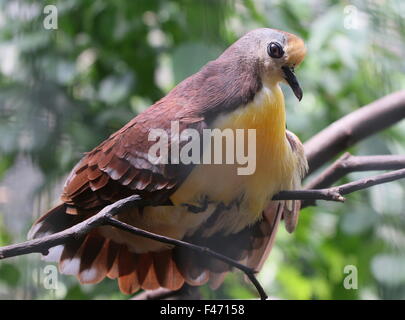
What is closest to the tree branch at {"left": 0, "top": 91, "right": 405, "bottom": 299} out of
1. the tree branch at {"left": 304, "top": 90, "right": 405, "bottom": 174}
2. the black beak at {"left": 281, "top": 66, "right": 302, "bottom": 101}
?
the tree branch at {"left": 304, "top": 90, "right": 405, "bottom": 174}

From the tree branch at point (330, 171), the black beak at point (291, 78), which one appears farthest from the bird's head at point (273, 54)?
the tree branch at point (330, 171)

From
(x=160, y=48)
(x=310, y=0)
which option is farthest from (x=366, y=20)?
(x=160, y=48)

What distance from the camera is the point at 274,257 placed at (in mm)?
950

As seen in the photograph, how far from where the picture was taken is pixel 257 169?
640 mm

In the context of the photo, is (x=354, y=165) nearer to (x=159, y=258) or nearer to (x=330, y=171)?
(x=330, y=171)

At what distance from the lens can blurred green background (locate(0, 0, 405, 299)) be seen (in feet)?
2.63

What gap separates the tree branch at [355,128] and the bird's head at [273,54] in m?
0.23

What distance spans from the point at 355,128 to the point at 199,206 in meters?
0.29

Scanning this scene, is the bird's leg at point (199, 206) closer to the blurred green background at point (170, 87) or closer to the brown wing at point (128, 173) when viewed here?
the brown wing at point (128, 173)

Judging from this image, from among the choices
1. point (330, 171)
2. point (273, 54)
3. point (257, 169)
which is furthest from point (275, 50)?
point (330, 171)

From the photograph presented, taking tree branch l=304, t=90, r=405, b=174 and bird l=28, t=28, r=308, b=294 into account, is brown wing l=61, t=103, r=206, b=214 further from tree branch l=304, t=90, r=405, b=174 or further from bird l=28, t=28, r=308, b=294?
tree branch l=304, t=90, r=405, b=174

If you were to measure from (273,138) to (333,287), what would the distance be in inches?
13.6

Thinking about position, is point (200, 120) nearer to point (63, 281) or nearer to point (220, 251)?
point (220, 251)

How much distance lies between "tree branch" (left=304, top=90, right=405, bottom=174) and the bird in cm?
14
